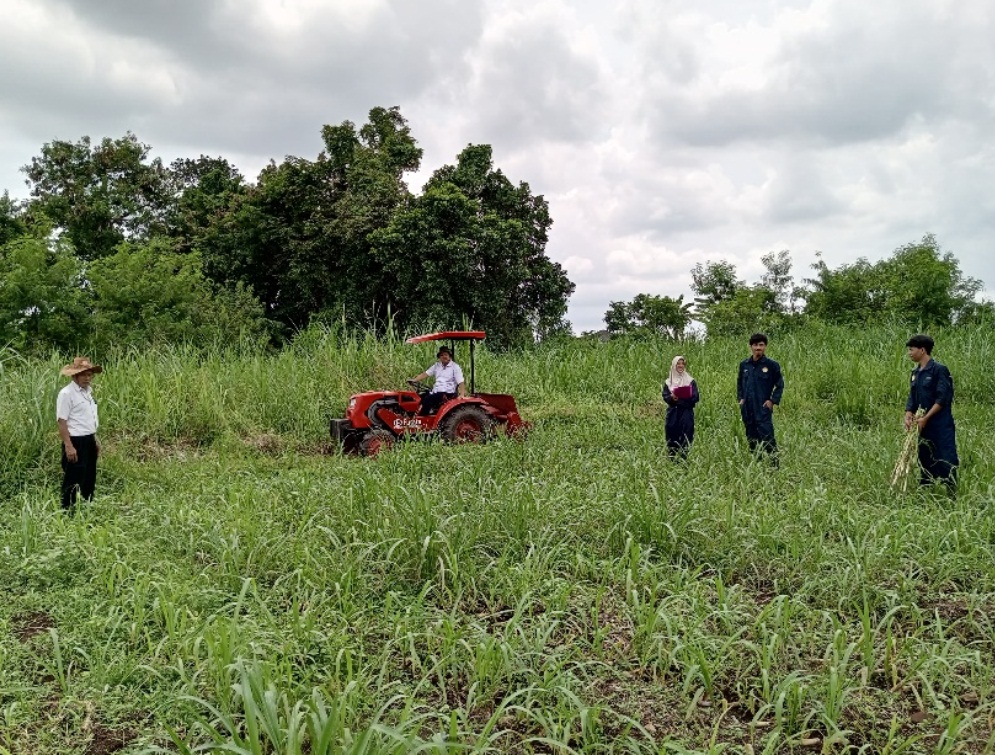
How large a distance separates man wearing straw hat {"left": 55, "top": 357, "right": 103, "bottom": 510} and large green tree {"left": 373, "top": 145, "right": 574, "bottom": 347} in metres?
9.13

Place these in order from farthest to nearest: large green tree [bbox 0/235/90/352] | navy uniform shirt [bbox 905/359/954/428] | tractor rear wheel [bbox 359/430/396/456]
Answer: large green tree [bbox 0/235/90/352] → tractor rear wheel [bbox 359/430/396/456] → navy uniform shirt [bbox 905/359/954/428]

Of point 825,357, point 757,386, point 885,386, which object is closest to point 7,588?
point 757,386

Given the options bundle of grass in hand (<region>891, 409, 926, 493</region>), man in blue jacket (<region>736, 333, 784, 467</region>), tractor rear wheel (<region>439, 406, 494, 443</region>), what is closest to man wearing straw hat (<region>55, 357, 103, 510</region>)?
tractor rear wheel (<region>439, 406, 494, 443</region>)

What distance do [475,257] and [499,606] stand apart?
14011mm

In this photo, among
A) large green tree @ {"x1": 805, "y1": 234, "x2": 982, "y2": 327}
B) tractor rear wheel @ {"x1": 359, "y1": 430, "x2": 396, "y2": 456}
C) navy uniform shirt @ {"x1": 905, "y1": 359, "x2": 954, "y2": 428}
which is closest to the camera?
navy uniform shirt @ {"x1": 905, "y1": 359, "x2": 954, "y2": 428}

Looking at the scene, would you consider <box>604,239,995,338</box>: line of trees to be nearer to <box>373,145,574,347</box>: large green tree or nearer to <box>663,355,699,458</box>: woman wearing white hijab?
<box>373,145,574,347</box>: large green tree

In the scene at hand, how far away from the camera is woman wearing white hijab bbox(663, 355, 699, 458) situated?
765 cm

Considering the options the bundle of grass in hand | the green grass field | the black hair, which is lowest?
the green grass field

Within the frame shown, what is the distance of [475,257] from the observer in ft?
56.5

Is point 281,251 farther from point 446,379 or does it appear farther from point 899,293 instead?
point 899,293

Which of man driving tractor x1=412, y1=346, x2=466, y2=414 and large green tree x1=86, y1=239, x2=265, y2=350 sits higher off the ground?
large green tree x1=86, y1=239, x2=265, y2=350

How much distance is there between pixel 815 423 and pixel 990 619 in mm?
6999

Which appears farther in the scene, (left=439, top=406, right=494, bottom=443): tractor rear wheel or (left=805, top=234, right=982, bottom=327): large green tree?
(left=805, top=234, right=982, bottom=327): large green tree

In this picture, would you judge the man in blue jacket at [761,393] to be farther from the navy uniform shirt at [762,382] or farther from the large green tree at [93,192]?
the large green tree at [93,192]
